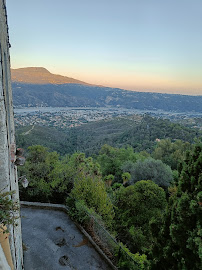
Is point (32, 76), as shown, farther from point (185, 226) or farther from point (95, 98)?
point (185, 226)

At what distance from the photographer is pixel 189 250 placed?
5.23 metres

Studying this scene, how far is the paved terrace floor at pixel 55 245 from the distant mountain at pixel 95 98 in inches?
4454

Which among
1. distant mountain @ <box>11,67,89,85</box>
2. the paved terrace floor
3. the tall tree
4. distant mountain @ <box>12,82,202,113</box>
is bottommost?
the paved terrace floor

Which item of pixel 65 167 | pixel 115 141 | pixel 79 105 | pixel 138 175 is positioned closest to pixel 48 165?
pixel 65 167

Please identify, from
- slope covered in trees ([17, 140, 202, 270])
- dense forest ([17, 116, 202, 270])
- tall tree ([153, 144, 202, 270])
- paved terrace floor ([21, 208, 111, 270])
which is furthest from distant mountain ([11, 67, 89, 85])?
tall tree ([153, 144, 202, 270])

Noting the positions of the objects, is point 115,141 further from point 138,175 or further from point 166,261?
point 166,261

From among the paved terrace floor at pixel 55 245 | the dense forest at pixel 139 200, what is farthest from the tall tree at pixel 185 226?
the paved terrace floor at pixel 55 245

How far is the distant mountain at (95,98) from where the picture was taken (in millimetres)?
125062

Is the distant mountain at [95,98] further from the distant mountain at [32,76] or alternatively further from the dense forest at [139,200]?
the dense forest at [139,200]

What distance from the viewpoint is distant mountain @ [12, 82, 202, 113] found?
125 m

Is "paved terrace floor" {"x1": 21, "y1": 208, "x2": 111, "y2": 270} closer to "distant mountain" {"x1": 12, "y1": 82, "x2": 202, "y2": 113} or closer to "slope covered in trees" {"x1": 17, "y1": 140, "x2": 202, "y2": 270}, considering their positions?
"slope covered in trees" {"x1": 17, "y1": 140, "x2": 202, "y2": 270}

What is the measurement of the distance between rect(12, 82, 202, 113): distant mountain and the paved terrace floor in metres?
113

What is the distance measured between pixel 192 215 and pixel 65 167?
9213mm

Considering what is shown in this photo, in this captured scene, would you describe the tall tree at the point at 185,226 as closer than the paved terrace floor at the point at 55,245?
→ Yes
